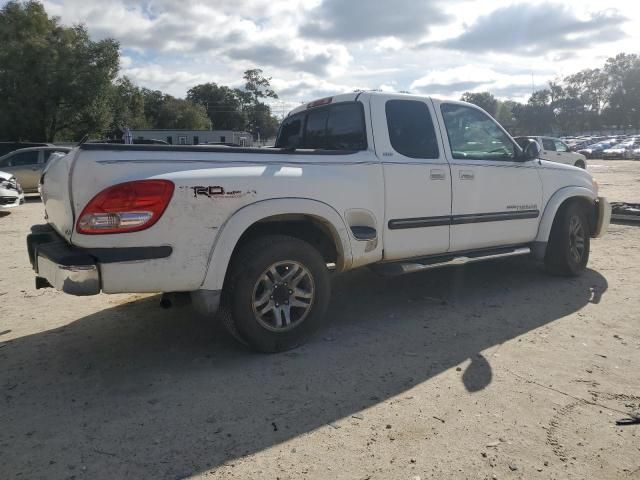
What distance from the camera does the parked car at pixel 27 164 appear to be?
614 inches

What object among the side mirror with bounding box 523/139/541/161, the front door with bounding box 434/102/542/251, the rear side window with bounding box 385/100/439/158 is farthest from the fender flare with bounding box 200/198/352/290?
the side mirror with bounding box 523/139/541/161

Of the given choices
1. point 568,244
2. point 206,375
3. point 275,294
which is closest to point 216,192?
point 275,294

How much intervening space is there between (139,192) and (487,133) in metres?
3.62

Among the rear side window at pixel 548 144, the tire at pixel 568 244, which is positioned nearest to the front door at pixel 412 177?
the tire at pixel 568 244

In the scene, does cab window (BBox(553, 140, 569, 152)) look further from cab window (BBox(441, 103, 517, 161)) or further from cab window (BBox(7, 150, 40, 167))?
cab window (BBox(7, 150, 40, 167))

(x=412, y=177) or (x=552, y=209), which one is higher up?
(x=412, y=177)

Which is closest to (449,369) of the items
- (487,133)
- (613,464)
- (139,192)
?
(613,464)

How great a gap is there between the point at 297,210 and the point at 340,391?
4.22 ft

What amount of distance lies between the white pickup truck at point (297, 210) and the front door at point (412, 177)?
0.01m

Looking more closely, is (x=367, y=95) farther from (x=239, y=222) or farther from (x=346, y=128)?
(x=239, y=222)

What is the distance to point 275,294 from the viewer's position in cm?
393

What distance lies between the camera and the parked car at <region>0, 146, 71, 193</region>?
51.2ft

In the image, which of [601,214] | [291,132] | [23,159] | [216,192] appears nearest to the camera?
[216,192]

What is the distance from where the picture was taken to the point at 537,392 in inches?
132
